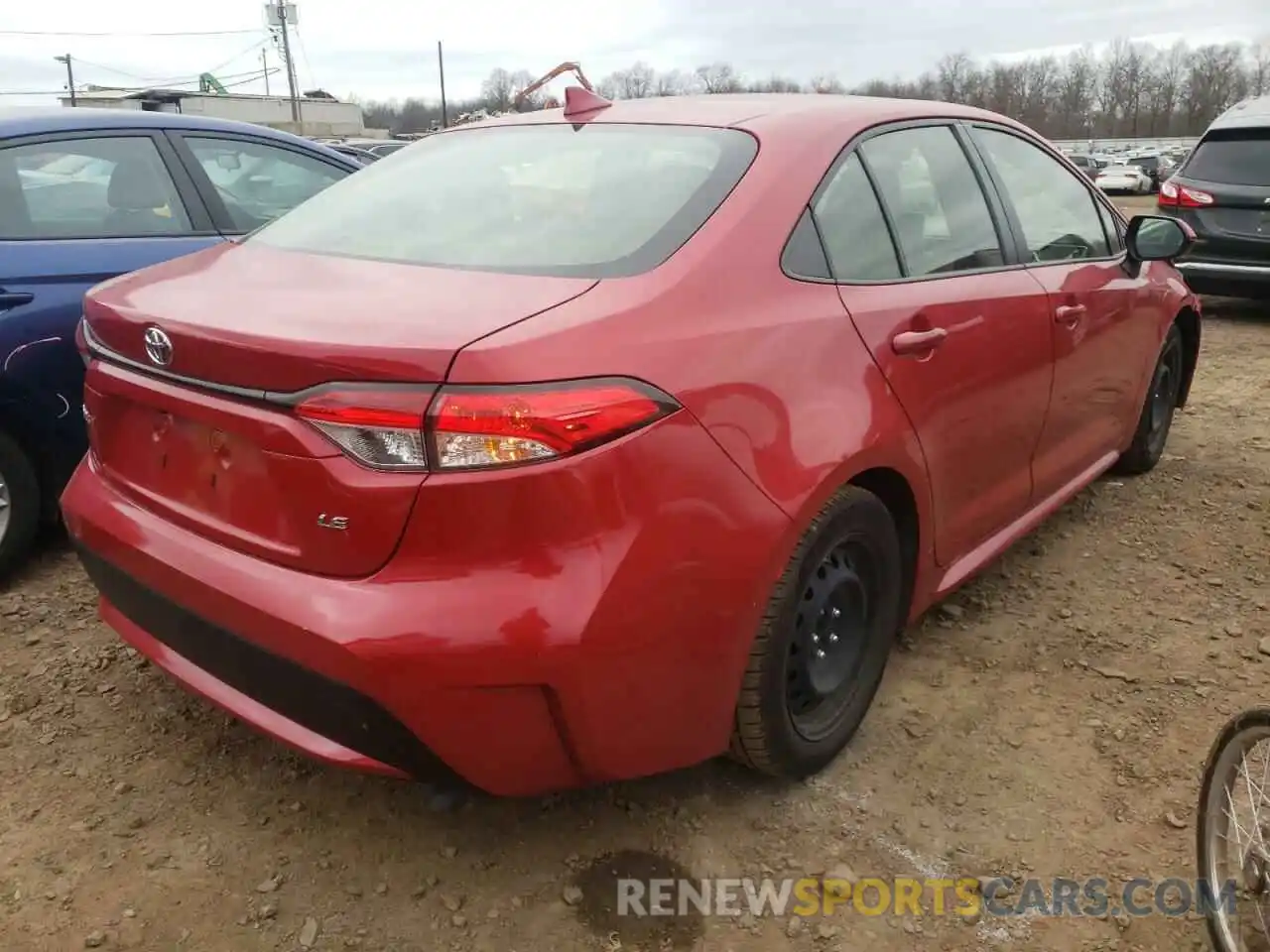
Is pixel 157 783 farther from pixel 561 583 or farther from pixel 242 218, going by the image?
pixel 242 218

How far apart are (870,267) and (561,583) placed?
1.20 m

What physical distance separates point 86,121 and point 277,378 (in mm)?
2669

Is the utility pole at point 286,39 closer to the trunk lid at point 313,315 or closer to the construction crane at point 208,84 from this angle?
the construction crane at point 208,84

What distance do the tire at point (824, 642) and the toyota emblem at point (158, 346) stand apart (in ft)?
4.27

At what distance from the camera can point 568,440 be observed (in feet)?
5.88

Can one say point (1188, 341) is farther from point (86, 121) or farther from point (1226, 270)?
point (86, 121)

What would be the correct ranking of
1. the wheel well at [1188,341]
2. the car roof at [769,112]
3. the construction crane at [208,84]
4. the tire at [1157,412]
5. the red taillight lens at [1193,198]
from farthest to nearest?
the construction crane at [208,84], the red taillight lens at [1193,198], the wheel well at [1188,341], the tire at [1157,412], the car roof at [769,112]

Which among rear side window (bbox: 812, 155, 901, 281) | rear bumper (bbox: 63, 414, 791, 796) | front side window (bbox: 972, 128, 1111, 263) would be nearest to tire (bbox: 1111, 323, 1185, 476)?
front side window (bbox: 972, 128, 1111, 263)

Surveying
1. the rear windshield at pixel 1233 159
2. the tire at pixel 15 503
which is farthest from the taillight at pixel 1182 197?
the tire at pixel 15 503

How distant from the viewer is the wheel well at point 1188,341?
464cm

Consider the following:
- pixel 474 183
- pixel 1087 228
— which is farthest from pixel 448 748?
pixel 1087 228

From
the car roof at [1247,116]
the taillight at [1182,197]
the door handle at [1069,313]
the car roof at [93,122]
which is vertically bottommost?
the taillight at [1182,197]

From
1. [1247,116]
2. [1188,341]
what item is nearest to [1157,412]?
[1188,341]

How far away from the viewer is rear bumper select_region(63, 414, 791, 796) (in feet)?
5.95
